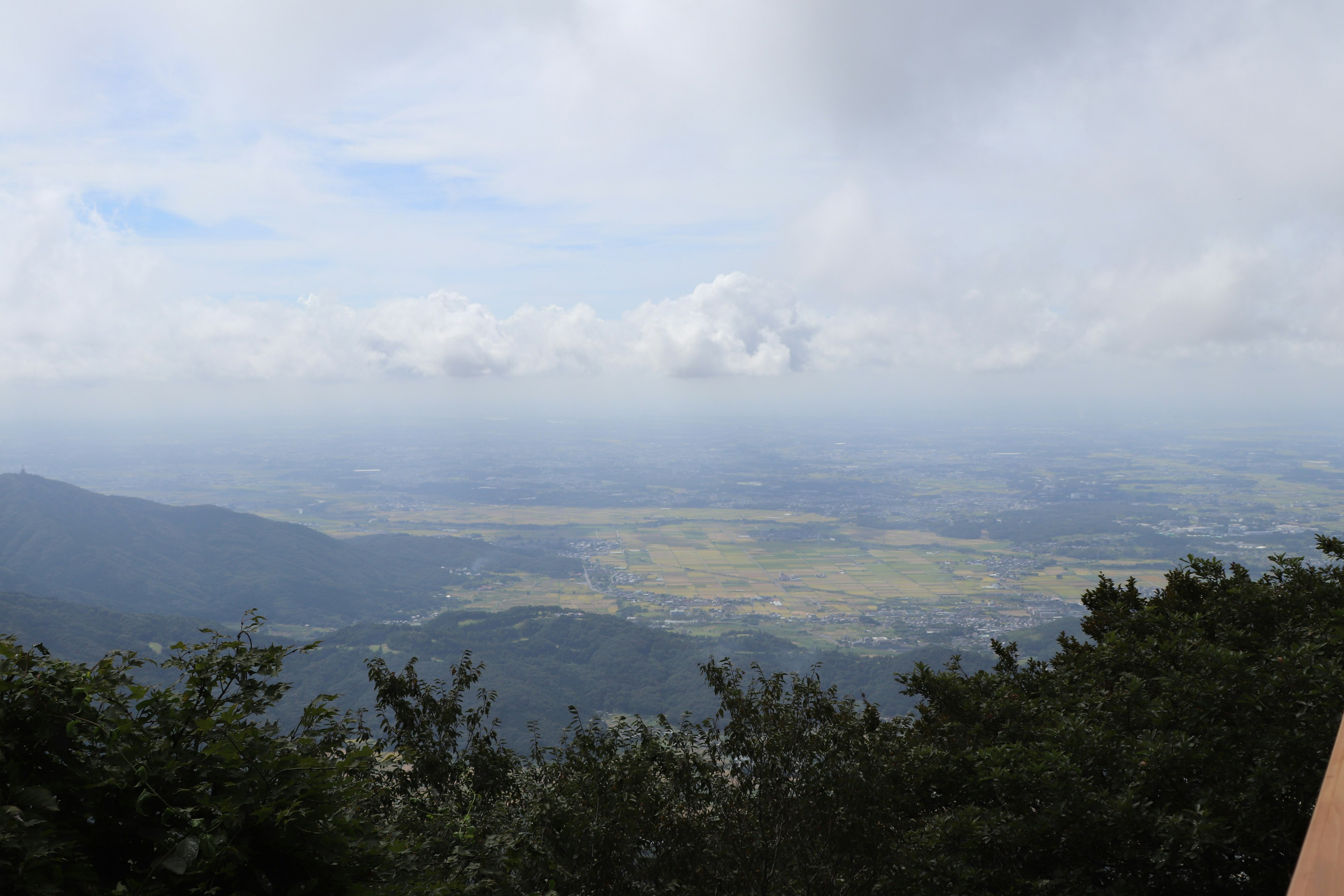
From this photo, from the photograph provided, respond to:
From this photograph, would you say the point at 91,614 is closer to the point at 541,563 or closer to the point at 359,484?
the point at 541,563

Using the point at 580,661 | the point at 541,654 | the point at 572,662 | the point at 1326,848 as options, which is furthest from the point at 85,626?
the point at 1326,848

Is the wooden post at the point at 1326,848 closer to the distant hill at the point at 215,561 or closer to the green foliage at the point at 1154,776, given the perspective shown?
the green foliage at the point at 1154,776

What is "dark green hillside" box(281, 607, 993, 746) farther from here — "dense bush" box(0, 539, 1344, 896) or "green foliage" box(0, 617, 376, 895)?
"green foliage" box(0, 617, 376, 895)

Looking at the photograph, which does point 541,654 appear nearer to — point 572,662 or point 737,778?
point 572,662

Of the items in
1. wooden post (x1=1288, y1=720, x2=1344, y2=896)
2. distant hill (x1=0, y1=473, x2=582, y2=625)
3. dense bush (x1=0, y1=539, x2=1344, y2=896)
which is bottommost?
distant hill (x1=0, y1=473, x2=582, y2=625)

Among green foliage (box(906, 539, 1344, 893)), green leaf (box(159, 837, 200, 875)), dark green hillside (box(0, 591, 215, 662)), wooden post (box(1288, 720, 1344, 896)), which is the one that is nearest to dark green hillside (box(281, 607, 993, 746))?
dark green hillside (box(0, 591, 215, 662))

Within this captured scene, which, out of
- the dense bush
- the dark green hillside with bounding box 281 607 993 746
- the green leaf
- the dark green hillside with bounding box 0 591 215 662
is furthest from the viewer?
the dark green hillside with bounding box 0 591 215 662

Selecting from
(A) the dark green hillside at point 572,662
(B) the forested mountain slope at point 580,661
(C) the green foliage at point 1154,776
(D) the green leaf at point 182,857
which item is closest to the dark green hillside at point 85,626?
(A) the dark green hillside at point 572,662
